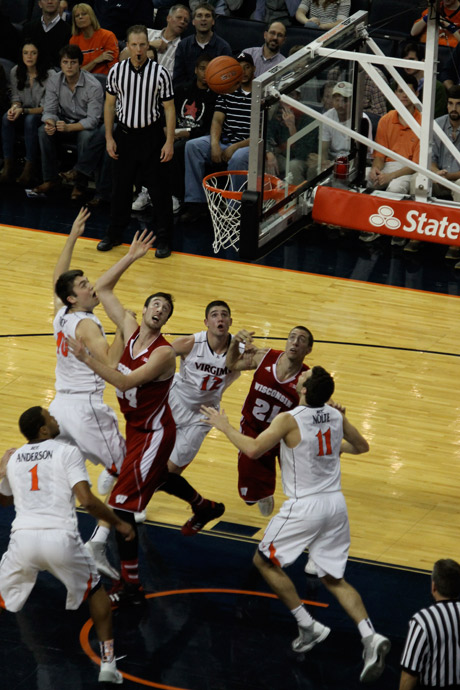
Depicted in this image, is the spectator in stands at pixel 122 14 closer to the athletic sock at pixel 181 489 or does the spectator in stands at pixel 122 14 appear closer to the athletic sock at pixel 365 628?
the athletic sock at pixel 181 489

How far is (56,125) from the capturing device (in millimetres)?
13781

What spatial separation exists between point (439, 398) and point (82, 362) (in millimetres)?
3847

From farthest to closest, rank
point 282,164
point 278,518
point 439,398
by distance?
point 439,398
point 282,164
point 278,518

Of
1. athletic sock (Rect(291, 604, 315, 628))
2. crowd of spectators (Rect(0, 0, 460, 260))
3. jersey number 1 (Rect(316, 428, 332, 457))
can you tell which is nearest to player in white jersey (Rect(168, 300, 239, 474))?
jersey number 1 (Rect(316, 428, 332, 457))

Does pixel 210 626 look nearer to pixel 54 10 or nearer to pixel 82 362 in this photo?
pixel 82 362

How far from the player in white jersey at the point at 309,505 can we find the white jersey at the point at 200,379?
4.27 feet

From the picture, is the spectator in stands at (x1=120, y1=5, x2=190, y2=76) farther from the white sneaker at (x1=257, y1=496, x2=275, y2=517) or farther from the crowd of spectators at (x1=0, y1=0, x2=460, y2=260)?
the white sneaker at (x1=257, y1=496, x2=275, y2=517)

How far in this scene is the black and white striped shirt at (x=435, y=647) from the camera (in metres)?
5.10

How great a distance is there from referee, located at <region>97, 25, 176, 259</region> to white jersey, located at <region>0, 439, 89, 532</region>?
6665 mm

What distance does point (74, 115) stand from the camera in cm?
1395

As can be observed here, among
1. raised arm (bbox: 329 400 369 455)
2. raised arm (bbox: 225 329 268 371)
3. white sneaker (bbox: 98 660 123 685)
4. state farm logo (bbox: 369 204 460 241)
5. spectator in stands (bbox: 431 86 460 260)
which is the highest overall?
spectator in stands (bbox: 431 86 460 260)

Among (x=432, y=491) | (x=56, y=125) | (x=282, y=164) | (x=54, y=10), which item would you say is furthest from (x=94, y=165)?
(x=432, y=491)

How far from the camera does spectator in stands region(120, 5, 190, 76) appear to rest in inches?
566

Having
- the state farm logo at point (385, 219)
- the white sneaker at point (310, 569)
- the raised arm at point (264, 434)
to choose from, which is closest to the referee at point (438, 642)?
the raised arm at point (264, 434)
